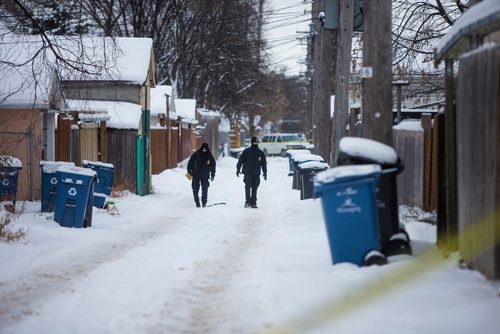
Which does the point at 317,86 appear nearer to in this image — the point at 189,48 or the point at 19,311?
the point at 19,311

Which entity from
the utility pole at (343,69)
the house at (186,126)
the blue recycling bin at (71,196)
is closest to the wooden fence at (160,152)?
the house at (186,126)

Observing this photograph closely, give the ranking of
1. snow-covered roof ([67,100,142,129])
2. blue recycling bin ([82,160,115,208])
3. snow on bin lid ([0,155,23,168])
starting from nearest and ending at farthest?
snow on bin lid ([0,155,23,168])
blue recycling bin ([82,160,115,208])
snow-covered roof ([67,100,142,129])

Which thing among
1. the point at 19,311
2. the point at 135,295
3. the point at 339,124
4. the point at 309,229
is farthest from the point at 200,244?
the point at 339,124

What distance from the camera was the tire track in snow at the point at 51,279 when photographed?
7.91 meters

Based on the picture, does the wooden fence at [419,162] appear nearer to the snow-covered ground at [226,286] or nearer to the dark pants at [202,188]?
the snow-covered ground at [226,286]

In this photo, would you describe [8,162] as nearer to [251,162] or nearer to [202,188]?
[202,188]

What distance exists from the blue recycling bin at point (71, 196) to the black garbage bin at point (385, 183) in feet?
20.9

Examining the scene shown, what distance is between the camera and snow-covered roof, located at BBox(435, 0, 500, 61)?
26.4 ft

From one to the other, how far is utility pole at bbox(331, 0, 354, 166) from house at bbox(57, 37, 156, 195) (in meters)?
7.40

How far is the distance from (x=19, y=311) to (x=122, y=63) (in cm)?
2031

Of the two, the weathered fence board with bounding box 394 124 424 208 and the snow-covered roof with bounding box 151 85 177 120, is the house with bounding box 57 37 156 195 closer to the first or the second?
the snow-covered roof with bounding box 151 85 177 120

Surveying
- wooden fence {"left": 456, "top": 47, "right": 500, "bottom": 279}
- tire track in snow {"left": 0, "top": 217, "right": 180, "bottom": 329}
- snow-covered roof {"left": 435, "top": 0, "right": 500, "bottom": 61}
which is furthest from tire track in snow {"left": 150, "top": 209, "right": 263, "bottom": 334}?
snow-covered roof {"left": 435, "top": 0, "right": 500, "bottom": 61}

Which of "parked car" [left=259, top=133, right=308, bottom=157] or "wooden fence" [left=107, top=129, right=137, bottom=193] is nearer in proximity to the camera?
"wooden fence" [left=107, top=129, right=137, bottom=193]

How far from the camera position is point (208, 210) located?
19016 millimetres
